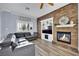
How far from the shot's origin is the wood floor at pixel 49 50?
1.98 meters

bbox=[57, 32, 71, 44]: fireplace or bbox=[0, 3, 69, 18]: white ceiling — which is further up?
bbox=[0, 3, 69, 18]: white ceiling

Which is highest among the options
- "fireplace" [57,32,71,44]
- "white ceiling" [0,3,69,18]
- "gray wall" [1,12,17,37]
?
"white ceiling" [0,3,69,18]

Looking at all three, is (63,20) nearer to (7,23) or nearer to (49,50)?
(49,50)

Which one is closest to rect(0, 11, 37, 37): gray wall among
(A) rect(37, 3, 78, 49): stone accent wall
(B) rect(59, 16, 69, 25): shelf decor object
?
(A) rect(37, 3, 78, 49): stone accent wall

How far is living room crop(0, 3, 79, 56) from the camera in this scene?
6.53ft

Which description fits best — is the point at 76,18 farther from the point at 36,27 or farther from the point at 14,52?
the point at 14,52

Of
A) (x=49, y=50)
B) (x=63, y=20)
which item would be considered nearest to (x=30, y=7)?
(x=63, y=20)

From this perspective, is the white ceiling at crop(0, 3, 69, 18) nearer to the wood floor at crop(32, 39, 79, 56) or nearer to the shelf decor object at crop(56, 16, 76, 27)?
the shelf decor object at crop(56, 16, 76, 27)

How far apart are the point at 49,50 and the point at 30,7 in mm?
994

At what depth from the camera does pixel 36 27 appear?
221cm

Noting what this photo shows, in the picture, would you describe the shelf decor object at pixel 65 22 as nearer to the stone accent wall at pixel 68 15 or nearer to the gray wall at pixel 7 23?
the stone accent wall at pixel 68 15

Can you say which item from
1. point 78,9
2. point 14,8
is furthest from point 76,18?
point 14,8

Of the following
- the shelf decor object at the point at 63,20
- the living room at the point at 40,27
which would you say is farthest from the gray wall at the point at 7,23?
the shelf decor object at the point at 63,20

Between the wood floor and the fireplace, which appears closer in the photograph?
the wood floor
